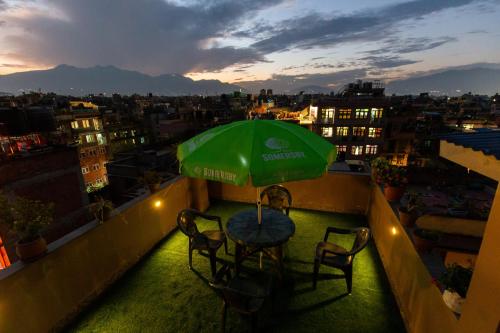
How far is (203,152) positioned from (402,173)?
390cm

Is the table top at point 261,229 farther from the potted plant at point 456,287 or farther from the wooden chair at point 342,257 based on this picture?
the potted plant at point 456,287

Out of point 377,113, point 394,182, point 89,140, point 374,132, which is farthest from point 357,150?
point 89,140

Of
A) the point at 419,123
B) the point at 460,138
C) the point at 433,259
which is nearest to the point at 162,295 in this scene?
the point at 433,259

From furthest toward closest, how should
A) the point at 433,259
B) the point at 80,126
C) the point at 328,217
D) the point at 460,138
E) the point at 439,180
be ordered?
the point at 80,126, the point at 439,180, the point at 328,217, the point at 433,259, the point at 460,138

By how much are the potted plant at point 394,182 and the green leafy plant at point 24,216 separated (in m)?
5.55

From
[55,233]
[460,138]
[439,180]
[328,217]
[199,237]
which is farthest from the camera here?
[439,180]

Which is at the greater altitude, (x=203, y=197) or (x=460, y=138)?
(x=460, y=138)

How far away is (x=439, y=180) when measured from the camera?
2109 centimetres

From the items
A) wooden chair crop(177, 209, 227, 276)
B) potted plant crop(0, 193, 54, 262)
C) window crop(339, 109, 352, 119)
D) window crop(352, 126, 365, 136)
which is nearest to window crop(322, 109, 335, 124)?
window crop(339, 109, 352, 119)

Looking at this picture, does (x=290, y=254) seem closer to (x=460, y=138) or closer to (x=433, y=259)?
(x=433, y=259)

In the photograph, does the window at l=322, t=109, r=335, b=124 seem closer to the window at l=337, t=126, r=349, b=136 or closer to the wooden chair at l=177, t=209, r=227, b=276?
the window at l=337, t=126, r=349, b=136

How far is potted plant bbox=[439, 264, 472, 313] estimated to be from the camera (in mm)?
2133

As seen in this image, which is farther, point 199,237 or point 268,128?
point 199,237

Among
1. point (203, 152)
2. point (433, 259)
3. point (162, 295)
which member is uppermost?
point (203, 152)
